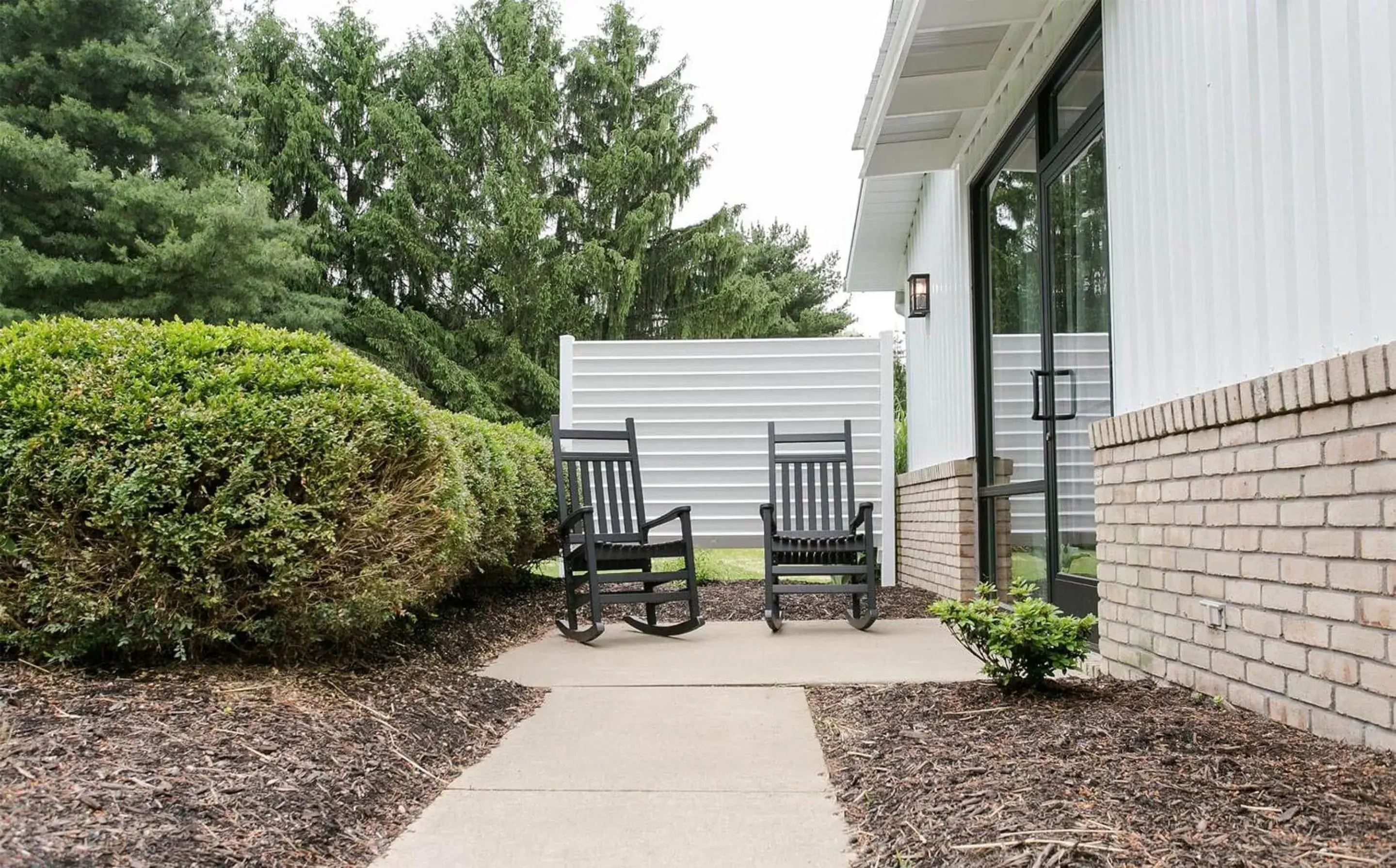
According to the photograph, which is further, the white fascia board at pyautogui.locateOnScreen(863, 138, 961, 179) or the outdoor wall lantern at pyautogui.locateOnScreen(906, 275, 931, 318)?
the outdoor wall lantern at pyautogui.locateOnScreen(906, 275, 931, 318)

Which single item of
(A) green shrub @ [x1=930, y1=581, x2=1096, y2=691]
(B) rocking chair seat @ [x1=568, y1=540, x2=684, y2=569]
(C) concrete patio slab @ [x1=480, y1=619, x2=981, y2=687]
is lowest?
(C) concrete patio slab @ [x1=480, y1=619, x2=981, y2=687]

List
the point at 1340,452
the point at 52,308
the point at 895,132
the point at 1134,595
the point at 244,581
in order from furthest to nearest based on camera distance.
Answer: the point at 52,308 → the point at 895,132 → the point at 1134,595 → the point at 244,581 → the point at 1340,452

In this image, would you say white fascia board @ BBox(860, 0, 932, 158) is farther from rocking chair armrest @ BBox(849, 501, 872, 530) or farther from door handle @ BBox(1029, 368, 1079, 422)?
rocking chair armrest @ BBox(849, 501, 872, 530)

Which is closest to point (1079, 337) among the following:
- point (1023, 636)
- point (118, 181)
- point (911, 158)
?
point (1023, 636)

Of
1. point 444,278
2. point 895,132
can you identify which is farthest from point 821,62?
point 895,132

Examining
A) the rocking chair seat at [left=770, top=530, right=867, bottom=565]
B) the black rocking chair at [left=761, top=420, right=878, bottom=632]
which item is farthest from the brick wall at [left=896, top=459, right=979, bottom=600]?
the rocking chair seat at [left=770, top=530, right=867, bottom=565]

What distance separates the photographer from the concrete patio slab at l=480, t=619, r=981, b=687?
429 cm

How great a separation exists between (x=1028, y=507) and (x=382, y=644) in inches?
131

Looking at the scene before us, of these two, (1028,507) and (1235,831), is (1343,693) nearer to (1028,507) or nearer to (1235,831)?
(1235,831)

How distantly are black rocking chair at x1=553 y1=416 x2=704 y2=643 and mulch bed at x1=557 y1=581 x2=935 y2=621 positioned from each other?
1.96 feet

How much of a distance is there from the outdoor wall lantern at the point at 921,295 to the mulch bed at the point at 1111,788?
5161mm

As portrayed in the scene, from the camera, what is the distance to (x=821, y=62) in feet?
67.1

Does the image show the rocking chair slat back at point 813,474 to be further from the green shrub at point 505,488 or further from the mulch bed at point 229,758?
the mulch bed at point 229,758

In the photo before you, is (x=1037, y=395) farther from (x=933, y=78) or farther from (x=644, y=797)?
(x=644, y=797)
